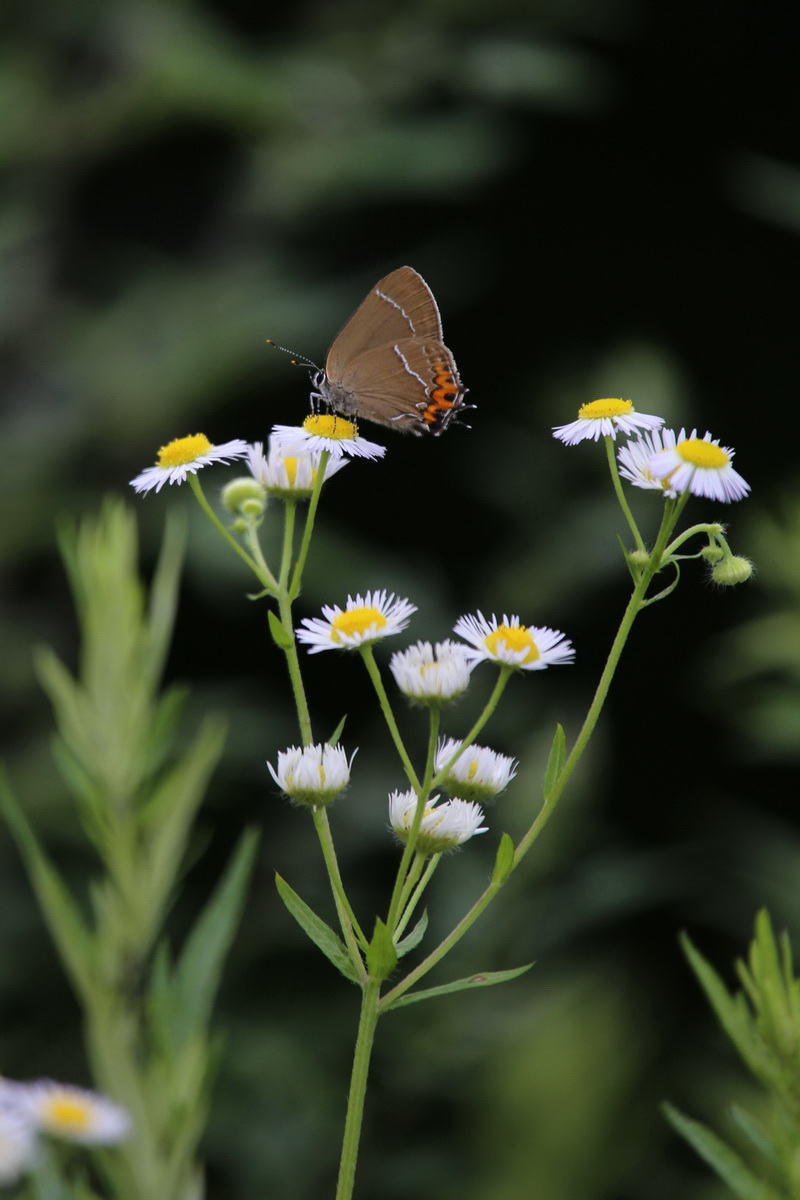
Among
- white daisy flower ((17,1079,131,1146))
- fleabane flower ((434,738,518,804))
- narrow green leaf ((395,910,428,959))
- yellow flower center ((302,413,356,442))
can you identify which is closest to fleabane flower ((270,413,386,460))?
yellow flower center ((302,413,356,442))

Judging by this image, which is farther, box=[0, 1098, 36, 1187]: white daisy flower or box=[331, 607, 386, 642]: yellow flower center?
box=[331, 607, 386, 642]: yellow flower center

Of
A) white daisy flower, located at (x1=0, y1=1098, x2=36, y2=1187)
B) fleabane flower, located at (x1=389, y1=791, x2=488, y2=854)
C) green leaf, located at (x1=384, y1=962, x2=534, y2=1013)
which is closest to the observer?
white daisy flower, located at (x1=0, y1=1098, x2=36, y2=1187)

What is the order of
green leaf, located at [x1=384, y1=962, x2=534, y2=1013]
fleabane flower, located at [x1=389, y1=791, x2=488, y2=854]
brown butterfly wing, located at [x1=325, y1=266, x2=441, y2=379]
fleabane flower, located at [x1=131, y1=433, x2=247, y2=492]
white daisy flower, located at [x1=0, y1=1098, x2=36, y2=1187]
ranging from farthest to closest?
brown butterfly wing, located at [x1=325, y1=266, x2=441, y2=379]
fleabane flower, located at [x1=131, y1=433, x2=247, y2=492]
fleabane flower, located at [x1=389, y1=791, x2=488, y2=854]
green leaf, located at [x1=384, y1=962, x2=534, y2=1013]
white daisy flower, located at [x1=0, y1=1098, x2=36, y2=1187]

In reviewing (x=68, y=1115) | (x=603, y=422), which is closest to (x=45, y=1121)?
(x=68, y=1115)

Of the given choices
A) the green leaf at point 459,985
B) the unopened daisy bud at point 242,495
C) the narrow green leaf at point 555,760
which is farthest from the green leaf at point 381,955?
the unopened daisy bud at point 242,495

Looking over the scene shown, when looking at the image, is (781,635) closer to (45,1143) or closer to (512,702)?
(512,702)

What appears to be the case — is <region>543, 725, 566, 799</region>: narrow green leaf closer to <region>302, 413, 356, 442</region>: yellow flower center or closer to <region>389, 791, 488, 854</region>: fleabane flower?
<region>389, 791, 488, 854</region>: fleabane flower

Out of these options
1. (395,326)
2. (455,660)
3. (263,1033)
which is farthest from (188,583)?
(455,660)
